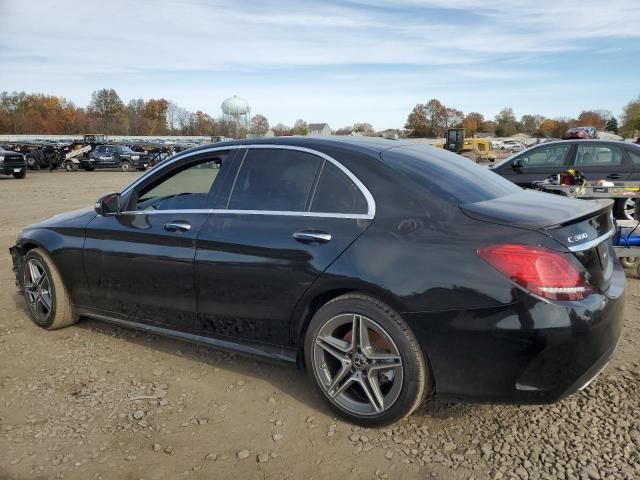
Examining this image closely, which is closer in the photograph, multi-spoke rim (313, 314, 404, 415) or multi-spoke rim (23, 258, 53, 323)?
multi-spoke rim (313, 314, 404, 415)

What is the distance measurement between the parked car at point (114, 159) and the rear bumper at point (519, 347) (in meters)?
31.8

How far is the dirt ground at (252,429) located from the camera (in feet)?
8.70

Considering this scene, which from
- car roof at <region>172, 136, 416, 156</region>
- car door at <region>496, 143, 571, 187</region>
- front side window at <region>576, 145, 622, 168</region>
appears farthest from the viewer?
car door at <region>496, 143, 571, 187</region>

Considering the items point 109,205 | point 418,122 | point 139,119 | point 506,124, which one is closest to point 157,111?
point 139,119

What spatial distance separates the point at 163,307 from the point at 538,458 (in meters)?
2.54

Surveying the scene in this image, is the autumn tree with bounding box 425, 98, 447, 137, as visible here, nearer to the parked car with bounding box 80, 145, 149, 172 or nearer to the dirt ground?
the parked car with bounding box 80, 145, 149, 172

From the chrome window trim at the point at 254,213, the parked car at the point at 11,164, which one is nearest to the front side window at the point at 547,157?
the chrome window trim at the point at 254,213

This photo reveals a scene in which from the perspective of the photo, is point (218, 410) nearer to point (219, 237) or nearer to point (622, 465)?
point (219, 237)

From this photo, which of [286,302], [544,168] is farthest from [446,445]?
[544,168]

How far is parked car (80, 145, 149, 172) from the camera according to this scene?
3141 centimetres

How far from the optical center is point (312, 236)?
304 cm

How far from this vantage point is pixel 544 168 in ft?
30.7

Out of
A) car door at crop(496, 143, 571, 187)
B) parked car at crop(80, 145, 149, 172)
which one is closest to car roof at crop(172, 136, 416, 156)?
car door at crop(496, 143, 571, 187)

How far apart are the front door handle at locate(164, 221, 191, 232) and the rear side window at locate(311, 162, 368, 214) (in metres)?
0.96
